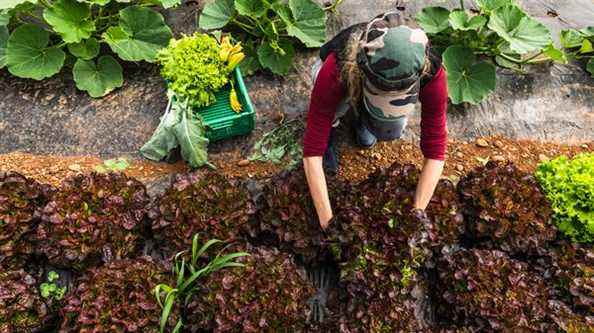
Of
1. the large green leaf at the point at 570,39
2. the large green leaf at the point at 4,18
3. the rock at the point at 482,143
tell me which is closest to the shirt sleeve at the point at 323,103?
the rock at the point at 482,143

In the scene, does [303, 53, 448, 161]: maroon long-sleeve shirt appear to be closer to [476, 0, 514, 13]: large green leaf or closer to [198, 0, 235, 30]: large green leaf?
[198, 0, 235, 30]: large green leaf

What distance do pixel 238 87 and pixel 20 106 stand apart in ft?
6.82

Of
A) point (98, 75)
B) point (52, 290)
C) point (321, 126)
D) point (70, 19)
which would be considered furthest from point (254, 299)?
point (70, 19)

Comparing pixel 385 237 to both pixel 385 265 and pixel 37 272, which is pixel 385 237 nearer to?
pixel 385 265

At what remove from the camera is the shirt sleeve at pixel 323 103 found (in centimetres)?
307

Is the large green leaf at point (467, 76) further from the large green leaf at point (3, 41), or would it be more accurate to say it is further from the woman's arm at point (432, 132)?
the large green leaf at point (3, 41)

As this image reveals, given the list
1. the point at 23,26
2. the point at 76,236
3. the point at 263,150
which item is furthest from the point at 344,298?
the point at 23,26

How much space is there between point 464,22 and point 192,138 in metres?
2.70

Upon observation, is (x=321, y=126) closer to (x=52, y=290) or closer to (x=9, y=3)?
(x=52, y=290)

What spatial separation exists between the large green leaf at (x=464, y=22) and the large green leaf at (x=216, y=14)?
2.06 metres

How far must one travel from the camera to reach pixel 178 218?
3.53m

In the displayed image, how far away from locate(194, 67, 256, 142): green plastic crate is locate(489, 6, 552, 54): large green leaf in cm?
230

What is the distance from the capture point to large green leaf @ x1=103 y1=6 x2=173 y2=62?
458cm

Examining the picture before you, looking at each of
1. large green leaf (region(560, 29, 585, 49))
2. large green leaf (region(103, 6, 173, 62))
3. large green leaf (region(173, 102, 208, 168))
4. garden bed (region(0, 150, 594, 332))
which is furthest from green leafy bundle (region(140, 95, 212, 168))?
large green leaf (region(560, 29, 585, 49))
